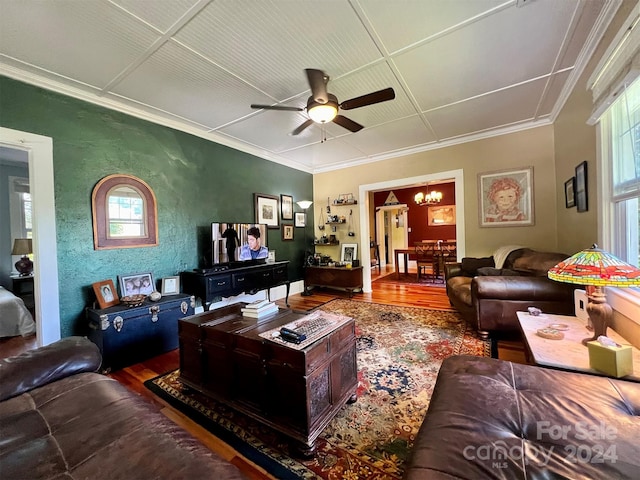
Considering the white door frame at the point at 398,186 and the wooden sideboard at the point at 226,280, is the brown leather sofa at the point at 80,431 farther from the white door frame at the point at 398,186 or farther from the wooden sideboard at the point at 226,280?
the white door frame at the point at 398,186

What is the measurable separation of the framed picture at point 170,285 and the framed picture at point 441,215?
23.9 ft

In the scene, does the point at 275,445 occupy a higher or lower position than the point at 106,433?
lower

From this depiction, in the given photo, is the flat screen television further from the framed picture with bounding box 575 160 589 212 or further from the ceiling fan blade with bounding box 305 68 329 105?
the framed picture with bounding box 575 160 589 212

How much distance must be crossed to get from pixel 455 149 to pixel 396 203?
12.8 ft

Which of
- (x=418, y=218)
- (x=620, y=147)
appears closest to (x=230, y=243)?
(x=620, y=147)

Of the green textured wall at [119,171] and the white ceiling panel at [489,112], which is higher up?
the white ceiling panel at [489,112]

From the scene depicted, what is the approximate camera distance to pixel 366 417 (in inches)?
65.6

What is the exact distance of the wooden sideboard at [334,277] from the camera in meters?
4.94

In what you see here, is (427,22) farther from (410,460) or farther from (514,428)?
(410,460)

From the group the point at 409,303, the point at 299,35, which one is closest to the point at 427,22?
the point at 299,35

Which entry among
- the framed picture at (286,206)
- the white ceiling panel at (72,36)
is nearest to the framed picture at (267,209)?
the framed picture at (286,206)

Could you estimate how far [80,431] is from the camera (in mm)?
931

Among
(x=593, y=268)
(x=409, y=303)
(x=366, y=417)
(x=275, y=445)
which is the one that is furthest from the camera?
(x=409, y=303)

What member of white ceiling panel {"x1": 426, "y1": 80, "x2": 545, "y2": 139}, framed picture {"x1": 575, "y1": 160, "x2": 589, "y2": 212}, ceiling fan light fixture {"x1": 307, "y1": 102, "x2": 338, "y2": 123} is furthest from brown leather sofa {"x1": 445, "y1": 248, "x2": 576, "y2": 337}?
ceiling fan light fixture {"x1": 307, "y1": 102, "x2": 338, "y2": 123}
